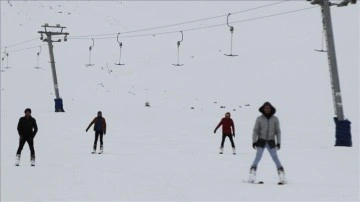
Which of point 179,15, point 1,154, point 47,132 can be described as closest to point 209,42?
point 179,15

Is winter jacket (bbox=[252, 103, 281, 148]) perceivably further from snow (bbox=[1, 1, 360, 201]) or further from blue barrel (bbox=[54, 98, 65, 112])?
blue barrel (bbox=[54, 98, 65, 112])

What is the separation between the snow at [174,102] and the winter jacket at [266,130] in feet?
3.00

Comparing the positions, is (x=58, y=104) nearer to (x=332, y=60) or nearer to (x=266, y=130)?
(x=332, y=60)

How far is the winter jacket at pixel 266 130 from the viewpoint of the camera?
10383 mm

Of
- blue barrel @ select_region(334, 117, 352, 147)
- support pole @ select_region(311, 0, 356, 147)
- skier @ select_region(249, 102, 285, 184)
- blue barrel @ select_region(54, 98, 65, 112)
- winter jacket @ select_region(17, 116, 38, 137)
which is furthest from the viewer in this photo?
blue barrel @ select_region(54, 98, 65, 112)

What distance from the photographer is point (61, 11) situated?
7362cm

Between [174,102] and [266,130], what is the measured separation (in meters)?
32.0

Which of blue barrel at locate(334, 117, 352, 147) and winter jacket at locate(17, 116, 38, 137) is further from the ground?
blue barrel at locate(334, 117, 352, 147)

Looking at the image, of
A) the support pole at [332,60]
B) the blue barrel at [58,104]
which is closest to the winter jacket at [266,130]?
A: the support pole at [332,60]

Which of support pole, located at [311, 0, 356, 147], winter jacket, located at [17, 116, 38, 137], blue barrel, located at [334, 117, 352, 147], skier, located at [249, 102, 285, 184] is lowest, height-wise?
skier, located at [249, 102, 285, 184]

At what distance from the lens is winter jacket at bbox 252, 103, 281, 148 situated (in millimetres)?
10383

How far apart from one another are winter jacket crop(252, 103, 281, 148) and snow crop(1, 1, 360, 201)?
3.00ft

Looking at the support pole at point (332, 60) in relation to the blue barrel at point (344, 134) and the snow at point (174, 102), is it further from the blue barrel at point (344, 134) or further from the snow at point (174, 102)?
the snow at point (174, 102)

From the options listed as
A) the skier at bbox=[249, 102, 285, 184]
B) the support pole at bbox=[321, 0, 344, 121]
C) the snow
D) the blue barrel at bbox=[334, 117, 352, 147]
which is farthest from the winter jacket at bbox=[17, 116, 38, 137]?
the support pole at bbox=[321, 0, 344, 121]
